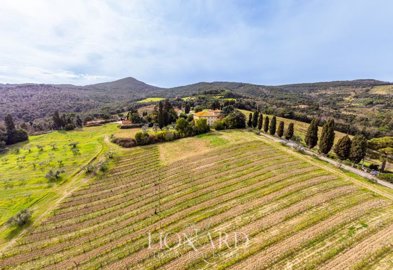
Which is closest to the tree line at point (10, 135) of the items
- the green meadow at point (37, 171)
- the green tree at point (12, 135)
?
the green tree at point (12, 135)

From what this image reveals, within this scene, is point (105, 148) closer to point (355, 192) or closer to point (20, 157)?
point (20, 157)

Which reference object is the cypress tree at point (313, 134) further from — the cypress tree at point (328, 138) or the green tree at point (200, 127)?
the green tree at point (200, 127)

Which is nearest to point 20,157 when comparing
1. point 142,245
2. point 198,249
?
point 142,245

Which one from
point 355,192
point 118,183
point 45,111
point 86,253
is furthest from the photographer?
point 45,111

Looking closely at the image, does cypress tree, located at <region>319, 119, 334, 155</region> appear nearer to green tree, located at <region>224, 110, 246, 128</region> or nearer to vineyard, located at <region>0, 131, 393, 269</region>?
vineyard, located at <region>0, 131, 393, 269</region>

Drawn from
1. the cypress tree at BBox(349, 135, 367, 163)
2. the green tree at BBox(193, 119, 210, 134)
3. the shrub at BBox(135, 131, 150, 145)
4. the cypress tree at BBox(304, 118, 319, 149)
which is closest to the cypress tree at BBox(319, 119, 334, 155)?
the cypress tree at BBox(304, 118, 319, 149)

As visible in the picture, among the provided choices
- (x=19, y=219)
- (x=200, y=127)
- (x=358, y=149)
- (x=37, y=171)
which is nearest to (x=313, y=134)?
(x=358, y=149)

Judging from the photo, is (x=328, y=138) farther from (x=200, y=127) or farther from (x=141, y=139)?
(x=141, y=139)
